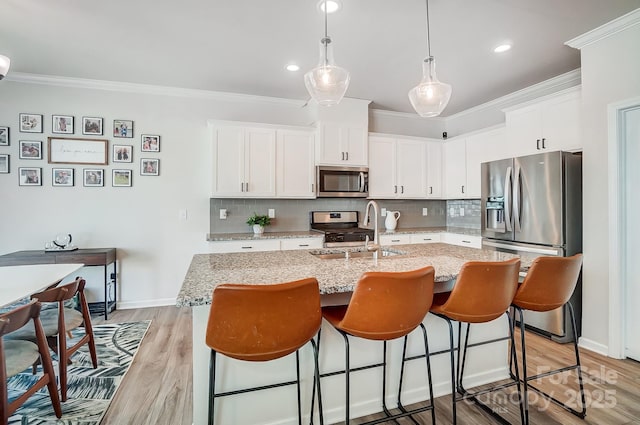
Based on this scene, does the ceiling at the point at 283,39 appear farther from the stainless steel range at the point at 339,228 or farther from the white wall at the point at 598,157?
the stainless steel range at the point at 339,228

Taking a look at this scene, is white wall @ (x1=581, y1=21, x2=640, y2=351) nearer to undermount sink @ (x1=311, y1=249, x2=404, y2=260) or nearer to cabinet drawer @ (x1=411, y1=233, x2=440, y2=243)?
undermount sink @ (x1=311, y1=249, x2=404, y2=260)

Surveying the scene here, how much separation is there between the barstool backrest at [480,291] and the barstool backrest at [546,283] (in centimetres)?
19

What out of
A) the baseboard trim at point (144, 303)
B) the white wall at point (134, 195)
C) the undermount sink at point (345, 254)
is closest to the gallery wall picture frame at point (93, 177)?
the white wall at point (134, 195)

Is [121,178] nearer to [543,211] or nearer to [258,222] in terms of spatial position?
[258,222]

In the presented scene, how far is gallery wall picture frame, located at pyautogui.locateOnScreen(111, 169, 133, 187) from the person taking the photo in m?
3.73

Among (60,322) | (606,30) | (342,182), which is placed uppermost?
(606,30)

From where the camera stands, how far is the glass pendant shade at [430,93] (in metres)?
2.16

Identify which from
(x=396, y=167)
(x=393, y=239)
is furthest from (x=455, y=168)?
(x=393, y=239)

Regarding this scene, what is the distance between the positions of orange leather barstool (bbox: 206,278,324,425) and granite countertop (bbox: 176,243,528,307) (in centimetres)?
13

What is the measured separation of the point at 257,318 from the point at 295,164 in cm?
303

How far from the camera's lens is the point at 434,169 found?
4.77 m

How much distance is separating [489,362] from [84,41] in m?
4.12

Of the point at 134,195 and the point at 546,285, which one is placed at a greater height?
the point at 134,195

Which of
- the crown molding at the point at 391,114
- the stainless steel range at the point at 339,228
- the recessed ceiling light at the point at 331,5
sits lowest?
the stainless steel range at the point at 339,228
